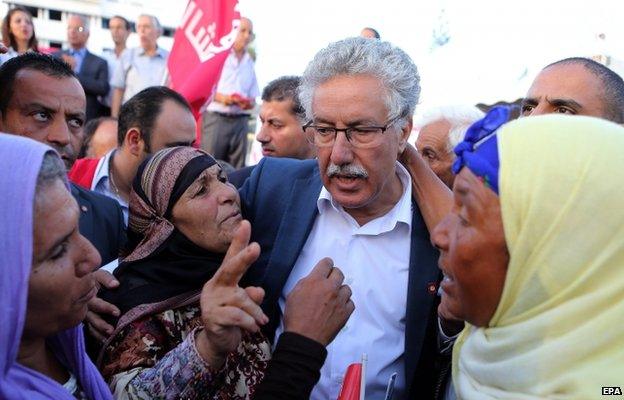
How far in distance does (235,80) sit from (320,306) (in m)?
7.35

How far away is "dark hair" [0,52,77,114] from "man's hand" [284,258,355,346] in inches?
73.5

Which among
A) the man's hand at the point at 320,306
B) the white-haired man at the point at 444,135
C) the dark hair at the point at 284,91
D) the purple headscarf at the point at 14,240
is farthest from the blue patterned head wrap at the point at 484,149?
the dark hair at the point at 284,91

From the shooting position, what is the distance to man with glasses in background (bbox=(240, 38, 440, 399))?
2.52 m

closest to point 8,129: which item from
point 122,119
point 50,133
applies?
point 50,133

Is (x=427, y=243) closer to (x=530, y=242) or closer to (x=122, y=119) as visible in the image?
(x=530, y=242)

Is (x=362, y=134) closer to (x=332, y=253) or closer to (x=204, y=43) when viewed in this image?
(x=332, y=253)

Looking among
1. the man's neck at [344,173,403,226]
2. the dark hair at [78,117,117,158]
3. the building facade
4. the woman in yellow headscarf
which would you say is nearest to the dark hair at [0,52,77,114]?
the man's neck at [344,173,403,226]

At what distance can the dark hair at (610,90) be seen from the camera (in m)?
3.10

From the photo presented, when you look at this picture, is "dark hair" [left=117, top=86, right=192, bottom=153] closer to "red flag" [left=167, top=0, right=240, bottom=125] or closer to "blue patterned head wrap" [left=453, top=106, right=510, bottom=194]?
"red flag" [left=167, top=0, right=240, bottom=125]

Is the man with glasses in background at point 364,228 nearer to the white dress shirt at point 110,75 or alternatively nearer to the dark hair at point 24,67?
the dark hair at point 24,67

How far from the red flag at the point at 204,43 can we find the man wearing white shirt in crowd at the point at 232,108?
2.01 m

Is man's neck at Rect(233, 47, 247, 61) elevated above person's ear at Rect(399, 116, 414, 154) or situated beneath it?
situated beneath

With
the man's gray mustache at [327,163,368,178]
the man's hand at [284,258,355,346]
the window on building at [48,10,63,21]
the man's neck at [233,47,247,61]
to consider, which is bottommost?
the window on building at [48,10,63,21]

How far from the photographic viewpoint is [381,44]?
8.68ft
